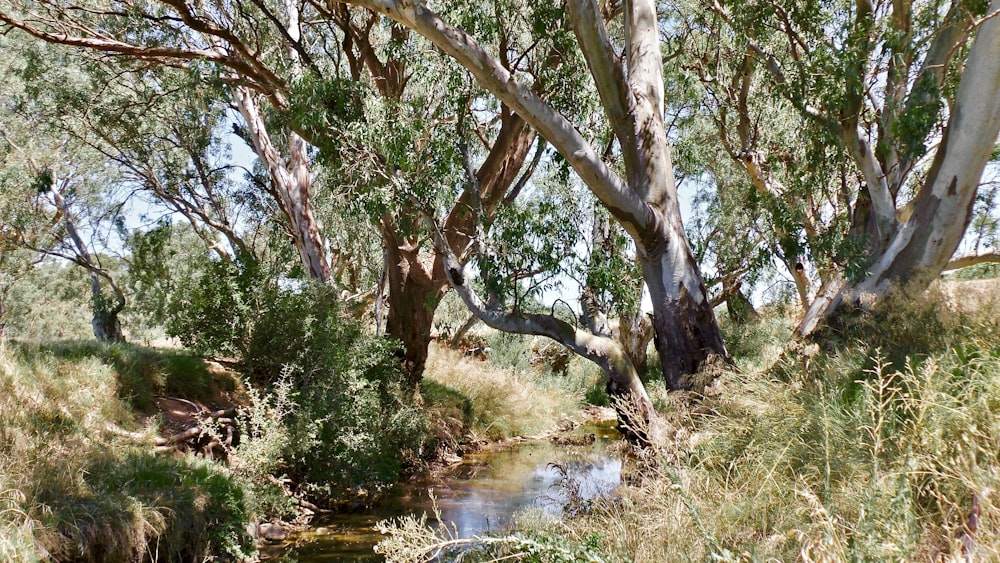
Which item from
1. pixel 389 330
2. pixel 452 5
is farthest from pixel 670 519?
pixel 389 330

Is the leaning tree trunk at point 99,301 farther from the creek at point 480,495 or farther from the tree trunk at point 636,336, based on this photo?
the tree trunk at point 636,336

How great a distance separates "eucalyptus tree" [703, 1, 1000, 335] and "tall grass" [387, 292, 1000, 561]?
1079 mm

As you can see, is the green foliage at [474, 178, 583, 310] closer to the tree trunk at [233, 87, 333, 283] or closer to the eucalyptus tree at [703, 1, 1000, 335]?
the eucalyptus tree at [703, 1, 1000, 335]

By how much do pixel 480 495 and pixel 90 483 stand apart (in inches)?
183

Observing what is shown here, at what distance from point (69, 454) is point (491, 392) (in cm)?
866

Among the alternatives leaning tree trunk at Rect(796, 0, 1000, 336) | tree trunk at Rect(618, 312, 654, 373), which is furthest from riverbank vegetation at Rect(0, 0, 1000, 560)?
tree trunk at Rect(618, 312, 654, 373)

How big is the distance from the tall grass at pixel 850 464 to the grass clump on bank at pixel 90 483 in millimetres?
2628

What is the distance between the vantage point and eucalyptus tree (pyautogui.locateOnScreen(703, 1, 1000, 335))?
5.34 m

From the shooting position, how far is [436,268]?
1062cm

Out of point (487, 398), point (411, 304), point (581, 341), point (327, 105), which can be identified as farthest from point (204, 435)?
point (487, 398)

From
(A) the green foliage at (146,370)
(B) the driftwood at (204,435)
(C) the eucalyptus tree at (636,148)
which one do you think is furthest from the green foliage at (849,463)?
(A) the green foliage at (146,370)

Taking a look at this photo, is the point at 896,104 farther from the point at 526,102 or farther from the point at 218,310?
the point at 218,310

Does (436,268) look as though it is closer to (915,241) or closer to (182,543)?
(182,543)

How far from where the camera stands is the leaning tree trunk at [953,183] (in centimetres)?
516
